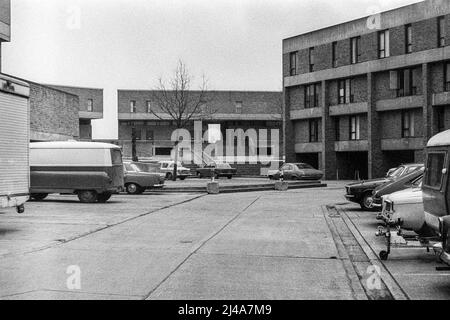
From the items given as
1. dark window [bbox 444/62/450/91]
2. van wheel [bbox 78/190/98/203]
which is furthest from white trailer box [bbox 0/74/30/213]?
dark window [bbox 444/62/450/91]

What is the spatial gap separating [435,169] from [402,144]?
3846 cm

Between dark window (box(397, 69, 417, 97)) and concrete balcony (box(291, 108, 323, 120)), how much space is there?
8595 mm

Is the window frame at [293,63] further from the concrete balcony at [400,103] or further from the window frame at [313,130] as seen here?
the concrete balcony at [400,103]

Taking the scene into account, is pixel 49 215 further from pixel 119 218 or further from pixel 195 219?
pixel 195 219

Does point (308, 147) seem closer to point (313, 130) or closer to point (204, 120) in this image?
point (313, 130)

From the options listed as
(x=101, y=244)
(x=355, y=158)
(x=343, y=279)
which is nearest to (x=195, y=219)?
(x=101, y=244)

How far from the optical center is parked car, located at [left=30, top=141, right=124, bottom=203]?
75.0 feet

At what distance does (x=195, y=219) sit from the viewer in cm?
1745

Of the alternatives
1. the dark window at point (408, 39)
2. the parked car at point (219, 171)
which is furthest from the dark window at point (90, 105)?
the dark window at point (408, 39)

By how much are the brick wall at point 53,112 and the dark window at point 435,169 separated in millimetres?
29651

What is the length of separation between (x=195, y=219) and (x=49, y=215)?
4.30m

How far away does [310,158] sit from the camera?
58219mm

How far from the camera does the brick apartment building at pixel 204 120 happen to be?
75312 millimetres
